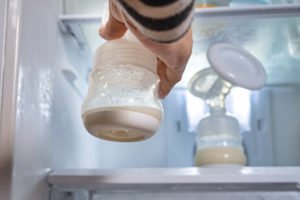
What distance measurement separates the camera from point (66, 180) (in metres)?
0.62

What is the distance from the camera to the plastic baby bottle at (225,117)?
29.0 inches

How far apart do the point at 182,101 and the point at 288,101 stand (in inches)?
10.5

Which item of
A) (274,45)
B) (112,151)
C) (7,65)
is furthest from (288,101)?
(7,65)

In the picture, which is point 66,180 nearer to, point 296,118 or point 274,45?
point 274,45

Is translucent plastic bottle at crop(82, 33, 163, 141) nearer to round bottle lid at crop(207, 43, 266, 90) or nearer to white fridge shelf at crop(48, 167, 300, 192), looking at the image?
white fridge shelf at crop(48, 167, 300, 192)

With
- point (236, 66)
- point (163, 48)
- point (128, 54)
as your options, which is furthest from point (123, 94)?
point (236, 66)

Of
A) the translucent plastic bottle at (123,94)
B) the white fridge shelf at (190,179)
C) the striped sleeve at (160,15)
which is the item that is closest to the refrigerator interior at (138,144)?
the white fridge shelf at (190,179)

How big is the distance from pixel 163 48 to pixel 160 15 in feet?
0.19

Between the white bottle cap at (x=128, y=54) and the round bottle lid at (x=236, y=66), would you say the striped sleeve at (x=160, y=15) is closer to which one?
the white bottle cap at (x=128, y=54)

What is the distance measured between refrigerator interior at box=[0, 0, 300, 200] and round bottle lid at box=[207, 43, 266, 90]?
0.06 m

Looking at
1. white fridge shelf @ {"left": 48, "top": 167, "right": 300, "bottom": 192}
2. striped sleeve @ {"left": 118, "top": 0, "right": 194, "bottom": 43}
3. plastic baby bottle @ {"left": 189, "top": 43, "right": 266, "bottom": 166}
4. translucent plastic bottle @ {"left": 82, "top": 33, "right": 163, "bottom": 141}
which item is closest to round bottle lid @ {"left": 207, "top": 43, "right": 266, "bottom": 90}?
plastic baby bottle @ {"left": 189, "top": 43, "right": 266, "bottom": 166}

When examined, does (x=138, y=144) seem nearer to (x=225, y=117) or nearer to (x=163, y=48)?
(x=225, y=117)

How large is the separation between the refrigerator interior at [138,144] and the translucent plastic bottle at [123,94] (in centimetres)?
14

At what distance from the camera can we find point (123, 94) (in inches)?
18.5
